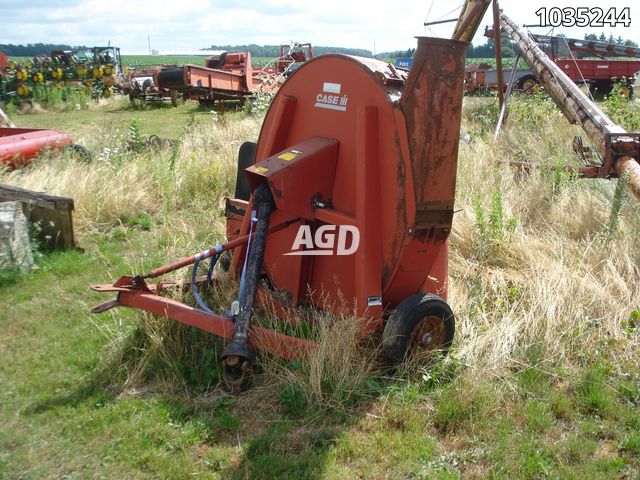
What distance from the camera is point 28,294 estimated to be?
5.25 metres

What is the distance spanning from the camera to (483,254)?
532cm

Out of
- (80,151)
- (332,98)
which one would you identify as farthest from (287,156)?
(80,151)

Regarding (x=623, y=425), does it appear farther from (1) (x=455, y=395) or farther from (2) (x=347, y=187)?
(2) (x=347, y=187)

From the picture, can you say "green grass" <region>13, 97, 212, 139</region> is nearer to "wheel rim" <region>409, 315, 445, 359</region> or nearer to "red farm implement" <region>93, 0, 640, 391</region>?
"red farm implement" <region>93, 0, 640, 391</region>

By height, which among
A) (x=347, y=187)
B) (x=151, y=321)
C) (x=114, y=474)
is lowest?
(x=114, y=474)

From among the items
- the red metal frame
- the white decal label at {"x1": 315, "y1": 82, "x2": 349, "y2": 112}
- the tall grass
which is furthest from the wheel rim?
the red metal frame

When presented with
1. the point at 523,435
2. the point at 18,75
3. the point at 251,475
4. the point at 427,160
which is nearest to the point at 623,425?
the point at 523,435

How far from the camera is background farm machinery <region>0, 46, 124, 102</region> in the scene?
21625mm

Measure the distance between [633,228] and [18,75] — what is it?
843 inches

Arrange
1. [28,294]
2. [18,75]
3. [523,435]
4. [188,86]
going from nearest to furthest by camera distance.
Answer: [523,435] < [28,294] < [188,86] < [18,75]

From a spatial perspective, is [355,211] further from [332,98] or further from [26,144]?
[26,144]

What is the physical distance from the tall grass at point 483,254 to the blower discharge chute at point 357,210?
226 millimetres

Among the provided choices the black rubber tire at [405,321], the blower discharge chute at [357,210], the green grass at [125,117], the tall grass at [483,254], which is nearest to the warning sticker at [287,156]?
the blower discharge chute at [357,210]

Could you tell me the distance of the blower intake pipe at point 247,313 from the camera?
11.9ft
